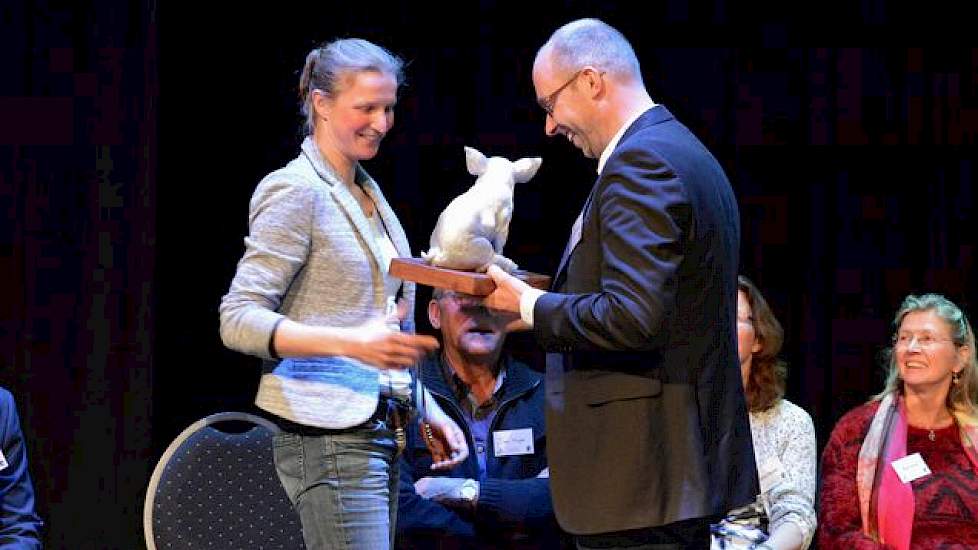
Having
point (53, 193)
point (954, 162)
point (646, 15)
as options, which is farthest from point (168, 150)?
point (954, 162)

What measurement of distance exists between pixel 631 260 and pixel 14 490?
1.91 metres

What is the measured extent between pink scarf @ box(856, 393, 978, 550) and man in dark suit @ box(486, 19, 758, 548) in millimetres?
1768

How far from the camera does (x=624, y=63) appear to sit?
7.61 ft

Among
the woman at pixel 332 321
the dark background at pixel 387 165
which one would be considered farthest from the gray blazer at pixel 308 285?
the dark background at pixel 387 165

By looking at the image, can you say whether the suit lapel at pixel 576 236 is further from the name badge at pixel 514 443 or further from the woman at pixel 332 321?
the name badge at pixel 514 443

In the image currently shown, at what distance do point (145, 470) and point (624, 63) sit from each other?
2285mm

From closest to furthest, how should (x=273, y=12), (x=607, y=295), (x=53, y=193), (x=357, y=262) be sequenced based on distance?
1. (x=607, y=295)
2. (x=357, y=262)
3. (x=53, y=193)
4. (x=273, y=12)

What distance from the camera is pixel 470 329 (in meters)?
3.79

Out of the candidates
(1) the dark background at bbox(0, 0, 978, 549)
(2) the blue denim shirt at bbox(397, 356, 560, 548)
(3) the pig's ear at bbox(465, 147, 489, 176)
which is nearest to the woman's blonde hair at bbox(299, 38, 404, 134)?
(3) the pig's ear at bbox(465, 147, 489, 176)

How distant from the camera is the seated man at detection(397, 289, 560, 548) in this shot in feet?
11.4

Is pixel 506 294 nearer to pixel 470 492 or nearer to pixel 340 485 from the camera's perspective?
pixel 340 485

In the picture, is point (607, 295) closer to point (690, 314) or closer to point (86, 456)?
point (690, 314)

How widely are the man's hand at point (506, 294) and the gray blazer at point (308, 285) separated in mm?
206

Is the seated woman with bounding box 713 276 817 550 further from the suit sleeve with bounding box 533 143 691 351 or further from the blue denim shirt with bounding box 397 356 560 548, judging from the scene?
the suit sleeve with bounding box 533 143 691 351
